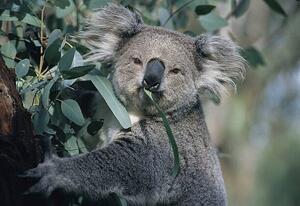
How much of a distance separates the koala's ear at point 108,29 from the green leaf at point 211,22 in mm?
576

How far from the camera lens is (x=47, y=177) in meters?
3.65

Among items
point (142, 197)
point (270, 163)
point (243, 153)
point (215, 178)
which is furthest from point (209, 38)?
point (270, 163)

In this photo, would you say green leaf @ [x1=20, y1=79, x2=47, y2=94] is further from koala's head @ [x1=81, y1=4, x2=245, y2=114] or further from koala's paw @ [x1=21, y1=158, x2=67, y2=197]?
koala's head @ [x1=81, y1=4, x2=245, y2=114]

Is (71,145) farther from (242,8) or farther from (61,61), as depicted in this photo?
(242,8)

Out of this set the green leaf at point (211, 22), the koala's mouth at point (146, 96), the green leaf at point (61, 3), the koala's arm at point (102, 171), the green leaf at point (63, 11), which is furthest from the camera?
the green leaf at point (211, 22)

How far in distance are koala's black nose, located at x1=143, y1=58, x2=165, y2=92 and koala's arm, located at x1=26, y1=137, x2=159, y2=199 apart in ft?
1.06

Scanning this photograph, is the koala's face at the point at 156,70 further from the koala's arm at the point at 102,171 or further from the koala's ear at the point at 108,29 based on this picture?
the koala's arm at the point at 102,171

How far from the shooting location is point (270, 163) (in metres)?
17.7

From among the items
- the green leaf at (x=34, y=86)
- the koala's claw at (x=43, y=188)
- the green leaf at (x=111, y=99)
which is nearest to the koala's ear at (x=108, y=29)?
the green leaf at (x=111, y=99)

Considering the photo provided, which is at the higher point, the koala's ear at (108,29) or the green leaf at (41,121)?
the green leaf at (41,121)

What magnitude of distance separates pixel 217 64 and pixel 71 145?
4.49 feet

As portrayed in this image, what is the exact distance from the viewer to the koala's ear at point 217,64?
496 cm

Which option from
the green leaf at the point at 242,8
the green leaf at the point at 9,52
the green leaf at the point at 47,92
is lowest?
the green leaf at the point at 242,8

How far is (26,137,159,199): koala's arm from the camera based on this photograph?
146 inches
